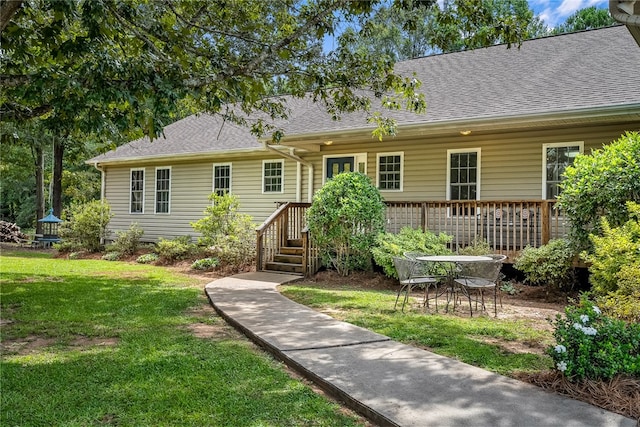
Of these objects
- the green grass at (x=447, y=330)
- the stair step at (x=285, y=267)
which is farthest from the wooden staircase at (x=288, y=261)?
the green grass at (x=447, y=330)

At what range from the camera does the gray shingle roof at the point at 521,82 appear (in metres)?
8.53

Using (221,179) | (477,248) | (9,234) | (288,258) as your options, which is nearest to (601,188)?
(477,248)

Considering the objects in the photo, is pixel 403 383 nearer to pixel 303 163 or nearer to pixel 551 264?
pixel 551 264

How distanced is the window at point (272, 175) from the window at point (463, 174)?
5.06 meters

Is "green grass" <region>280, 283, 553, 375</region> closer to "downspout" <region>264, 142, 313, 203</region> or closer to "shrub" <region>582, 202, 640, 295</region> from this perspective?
→ "shrub" <region>582, 202, 640, 295</region>

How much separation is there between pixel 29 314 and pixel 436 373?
5.37 meters

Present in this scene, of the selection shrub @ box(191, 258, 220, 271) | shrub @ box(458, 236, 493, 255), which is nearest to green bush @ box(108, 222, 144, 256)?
shrub @ box(191, 258, 220, 271)

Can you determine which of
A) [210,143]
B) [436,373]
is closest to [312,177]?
[210,143]

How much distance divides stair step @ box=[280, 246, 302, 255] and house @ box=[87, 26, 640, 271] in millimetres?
201

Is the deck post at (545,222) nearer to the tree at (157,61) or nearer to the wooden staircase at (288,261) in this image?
the tree at (157,61)

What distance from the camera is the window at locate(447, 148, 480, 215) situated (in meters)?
10.3

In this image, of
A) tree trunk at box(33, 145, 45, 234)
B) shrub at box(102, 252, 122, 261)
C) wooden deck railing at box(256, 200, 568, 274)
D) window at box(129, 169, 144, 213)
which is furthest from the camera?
tree trunk at box(33, 145, 45, 234)

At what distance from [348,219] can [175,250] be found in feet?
19.7

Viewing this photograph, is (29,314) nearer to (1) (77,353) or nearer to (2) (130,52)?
(1) (77,353)
